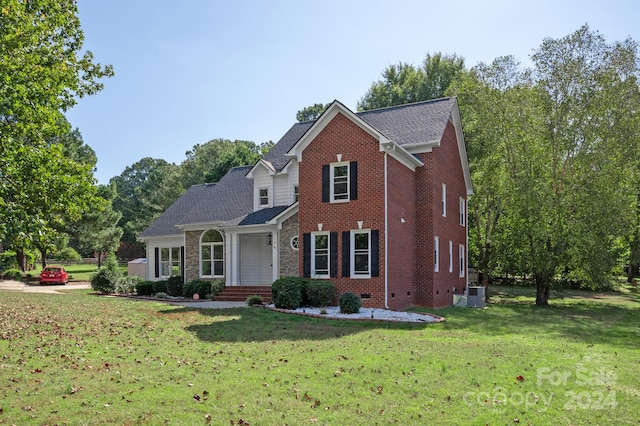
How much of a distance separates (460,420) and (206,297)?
1866cm

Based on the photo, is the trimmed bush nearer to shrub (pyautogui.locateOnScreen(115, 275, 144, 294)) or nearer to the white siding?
shrub (pyautogui.locateOnScreen(115, 275, 144, 294))

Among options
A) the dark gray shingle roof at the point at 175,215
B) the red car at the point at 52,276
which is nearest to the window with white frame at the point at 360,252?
the dark gray shingle roof at the point at 175,215

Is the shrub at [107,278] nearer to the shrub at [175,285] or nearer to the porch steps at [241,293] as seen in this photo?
the shrub at [175,285]

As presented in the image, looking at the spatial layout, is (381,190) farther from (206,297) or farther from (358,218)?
(206,297)

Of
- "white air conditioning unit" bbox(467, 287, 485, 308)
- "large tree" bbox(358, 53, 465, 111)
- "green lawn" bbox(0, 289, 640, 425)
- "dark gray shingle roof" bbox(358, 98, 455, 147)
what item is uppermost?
"large tree" bbox(358, 53, 465, 111)

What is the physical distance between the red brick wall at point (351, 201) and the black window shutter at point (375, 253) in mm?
118

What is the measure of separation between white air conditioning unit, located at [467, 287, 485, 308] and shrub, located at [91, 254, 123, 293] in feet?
58.7

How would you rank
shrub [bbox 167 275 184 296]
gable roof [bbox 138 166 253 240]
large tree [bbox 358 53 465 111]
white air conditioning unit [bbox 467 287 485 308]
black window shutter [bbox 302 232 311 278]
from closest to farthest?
black window shutter [bbox 302 232 311 278] < white air conditioning unit [bbox 467 287 485 308] < shrub [bbox 167 275 184 296] < gable roof [bbox 138 166 253 240] < large tree [bbox 358 53 465 111]

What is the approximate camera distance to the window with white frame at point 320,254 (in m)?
19.8

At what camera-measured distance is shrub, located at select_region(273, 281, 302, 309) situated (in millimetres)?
18531

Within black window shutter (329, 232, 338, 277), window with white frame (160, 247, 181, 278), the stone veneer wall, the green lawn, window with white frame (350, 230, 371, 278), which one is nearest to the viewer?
the green lawn

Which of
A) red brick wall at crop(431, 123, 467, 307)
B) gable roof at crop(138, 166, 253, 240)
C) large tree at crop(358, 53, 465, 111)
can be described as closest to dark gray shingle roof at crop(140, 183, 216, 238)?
gable roof at crop(138, 166, 253, 240)

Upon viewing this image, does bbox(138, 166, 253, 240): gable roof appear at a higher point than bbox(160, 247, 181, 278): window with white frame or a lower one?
higher

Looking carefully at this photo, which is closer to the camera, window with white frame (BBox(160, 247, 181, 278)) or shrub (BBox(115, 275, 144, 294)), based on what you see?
shrub (BBox(115, 275, 144, 294))
